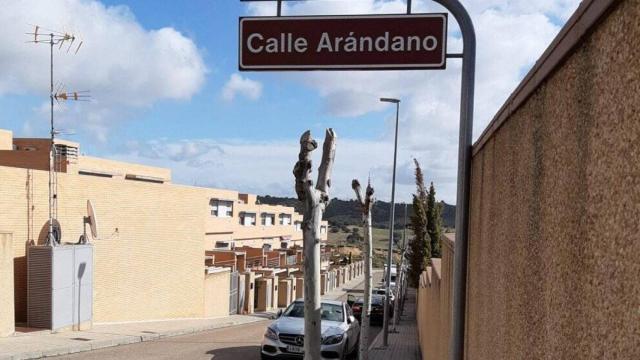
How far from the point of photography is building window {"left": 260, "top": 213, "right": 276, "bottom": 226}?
71.6m

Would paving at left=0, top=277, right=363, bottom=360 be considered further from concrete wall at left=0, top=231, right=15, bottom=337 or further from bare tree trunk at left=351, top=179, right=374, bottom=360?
bare tree trunk at left=351, top=179, right=374, bottom=360

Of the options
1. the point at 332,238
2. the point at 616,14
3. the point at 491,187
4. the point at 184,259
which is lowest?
the point at 332,238

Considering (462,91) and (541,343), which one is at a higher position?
(462,91)

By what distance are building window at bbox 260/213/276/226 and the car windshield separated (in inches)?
2172

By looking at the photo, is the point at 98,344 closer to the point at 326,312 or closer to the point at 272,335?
the point at 272,335

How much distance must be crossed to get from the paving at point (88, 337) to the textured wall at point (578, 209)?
1310 centimetres

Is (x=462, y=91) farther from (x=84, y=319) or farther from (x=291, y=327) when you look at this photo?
(x=84, y=319)

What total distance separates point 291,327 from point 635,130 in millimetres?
13065

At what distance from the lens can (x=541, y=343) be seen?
7.69 ft

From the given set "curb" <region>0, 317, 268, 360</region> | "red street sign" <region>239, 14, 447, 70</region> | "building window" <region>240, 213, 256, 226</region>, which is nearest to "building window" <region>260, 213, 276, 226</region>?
"building window" <region>240, 213, 256, 226</region>

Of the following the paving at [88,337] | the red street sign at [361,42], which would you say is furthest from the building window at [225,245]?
the red street sign at [361,42]

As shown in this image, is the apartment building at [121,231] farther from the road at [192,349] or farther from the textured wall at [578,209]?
the textured wall at [578,209]

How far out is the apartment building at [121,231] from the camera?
62.5 feet

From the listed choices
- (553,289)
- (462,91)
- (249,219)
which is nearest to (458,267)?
(462,91)
